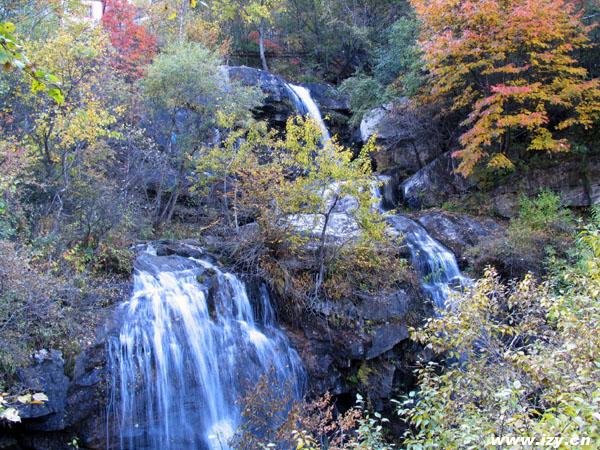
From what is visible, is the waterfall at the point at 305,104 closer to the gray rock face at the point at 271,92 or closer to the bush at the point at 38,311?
the gray rock face at the point at 271,92

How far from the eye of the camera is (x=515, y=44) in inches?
500

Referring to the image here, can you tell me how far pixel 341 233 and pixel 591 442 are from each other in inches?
325

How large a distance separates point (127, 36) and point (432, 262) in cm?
1404

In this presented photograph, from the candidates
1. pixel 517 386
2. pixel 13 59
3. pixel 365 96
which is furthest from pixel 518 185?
pixel 13 59

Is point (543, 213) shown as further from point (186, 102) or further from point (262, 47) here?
point (262, 47)

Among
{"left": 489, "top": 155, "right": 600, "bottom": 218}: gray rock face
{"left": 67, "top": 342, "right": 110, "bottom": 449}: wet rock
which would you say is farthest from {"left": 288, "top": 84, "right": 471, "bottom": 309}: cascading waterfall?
{"left": 67, "top": 342, "right": 110, "bottom": 449}: wet rock

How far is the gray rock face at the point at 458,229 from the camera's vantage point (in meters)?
12.6

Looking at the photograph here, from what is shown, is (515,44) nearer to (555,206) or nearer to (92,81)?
(555,206)

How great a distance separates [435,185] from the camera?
16156mm

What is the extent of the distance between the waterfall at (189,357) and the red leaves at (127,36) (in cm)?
984

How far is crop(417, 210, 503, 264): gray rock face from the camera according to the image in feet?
41.3

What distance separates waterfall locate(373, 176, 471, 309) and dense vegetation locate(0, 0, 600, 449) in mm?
548

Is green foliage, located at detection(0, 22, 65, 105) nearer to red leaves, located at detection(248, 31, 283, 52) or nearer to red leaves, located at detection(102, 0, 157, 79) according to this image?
red leaves, located at detection(102, 0, 157, 79)

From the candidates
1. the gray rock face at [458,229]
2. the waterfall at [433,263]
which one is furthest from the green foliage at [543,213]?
the waterfall at [433,263]
